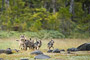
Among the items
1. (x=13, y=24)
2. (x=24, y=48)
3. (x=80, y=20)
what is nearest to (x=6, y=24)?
(x=13, y=24)

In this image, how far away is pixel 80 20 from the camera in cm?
4219

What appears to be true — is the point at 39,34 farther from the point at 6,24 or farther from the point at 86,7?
the point at 86,7

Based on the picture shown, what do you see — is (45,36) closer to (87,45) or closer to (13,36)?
(13,36)

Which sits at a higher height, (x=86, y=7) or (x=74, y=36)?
(x=86, y=7)

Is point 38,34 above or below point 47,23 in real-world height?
below

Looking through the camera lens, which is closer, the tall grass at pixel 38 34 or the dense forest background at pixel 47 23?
the tall grass at pixel 38 34

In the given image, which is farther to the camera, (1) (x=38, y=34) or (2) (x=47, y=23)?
(2) (x=47, y=23)

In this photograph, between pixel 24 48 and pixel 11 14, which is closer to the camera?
pixel 24 48

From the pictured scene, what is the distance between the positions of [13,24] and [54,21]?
670 cm

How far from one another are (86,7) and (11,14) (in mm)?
20005

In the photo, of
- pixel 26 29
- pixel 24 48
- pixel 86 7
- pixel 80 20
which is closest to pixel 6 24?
pixel 26 29

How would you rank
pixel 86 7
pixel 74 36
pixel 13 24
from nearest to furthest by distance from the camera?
pixel 74 36 < pixel 13 24 < pixel 86 7

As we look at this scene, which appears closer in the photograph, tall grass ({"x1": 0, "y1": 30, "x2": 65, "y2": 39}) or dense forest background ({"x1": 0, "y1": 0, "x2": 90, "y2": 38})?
tall grass ({"x1": 0, "y1": 30, "x2": 65, "y2": 39})

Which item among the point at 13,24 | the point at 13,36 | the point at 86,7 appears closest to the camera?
the point at 13,36
